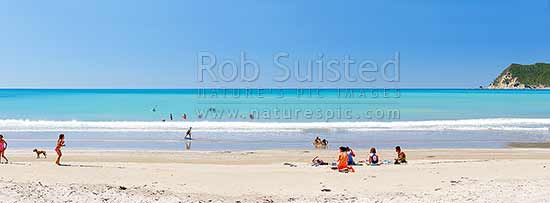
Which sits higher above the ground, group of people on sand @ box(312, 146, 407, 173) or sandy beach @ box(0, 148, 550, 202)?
group of people on sand @ box(312, 146, 407, 173)

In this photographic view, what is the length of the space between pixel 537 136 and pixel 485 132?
10.5 ft

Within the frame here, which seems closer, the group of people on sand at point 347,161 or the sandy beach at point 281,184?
the sandy beach at point 281,184

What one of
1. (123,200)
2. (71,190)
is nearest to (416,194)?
(123,200)

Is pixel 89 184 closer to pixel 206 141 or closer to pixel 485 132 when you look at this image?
pixel 206 141

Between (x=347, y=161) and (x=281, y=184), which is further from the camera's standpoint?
(x=347, y=161)

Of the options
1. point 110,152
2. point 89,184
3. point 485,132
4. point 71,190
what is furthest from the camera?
point 485,132

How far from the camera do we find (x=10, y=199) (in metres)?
9.17

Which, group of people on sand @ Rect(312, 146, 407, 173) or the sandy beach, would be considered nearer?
the sandy beach

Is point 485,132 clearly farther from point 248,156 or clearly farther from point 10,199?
point 10,199

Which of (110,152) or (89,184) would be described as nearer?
(89,184)

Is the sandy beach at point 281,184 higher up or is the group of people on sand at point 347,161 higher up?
the group of people on sand at point 347,161

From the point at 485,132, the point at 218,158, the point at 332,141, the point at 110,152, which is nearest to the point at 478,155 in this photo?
the point at 332,141

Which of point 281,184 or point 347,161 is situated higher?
point 347,161

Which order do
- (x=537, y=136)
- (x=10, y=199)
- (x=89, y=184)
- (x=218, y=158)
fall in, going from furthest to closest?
(x=537, y=136) → (x=218, y=158) → (x=89, y=184) → (x=10, y=199)
